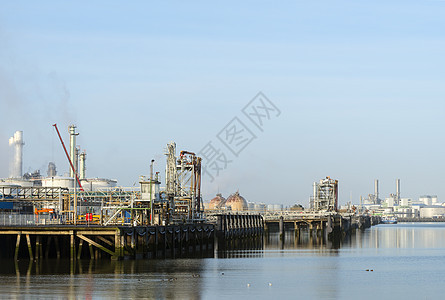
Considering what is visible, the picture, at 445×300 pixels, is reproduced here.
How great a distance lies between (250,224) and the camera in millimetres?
147125

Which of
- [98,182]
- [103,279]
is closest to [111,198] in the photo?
[103,279]

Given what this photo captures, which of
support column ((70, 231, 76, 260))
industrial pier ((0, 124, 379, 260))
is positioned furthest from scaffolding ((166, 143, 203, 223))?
support column ((70, 231, 76, 260))

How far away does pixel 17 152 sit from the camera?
641 feet

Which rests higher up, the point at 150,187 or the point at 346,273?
the point at 150,187

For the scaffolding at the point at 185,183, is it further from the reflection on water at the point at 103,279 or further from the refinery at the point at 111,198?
the reflection on water at the point at 103,279

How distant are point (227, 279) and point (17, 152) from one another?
483ft

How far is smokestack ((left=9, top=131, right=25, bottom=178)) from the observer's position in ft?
641

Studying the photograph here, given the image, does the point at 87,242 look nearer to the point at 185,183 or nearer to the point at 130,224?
the point at 130,224

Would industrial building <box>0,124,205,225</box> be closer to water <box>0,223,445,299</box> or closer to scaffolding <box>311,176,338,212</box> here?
water <box>0,223,445,299</box>

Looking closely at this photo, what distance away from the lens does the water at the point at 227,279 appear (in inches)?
1944

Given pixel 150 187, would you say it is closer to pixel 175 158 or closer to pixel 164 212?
pixel 164 212

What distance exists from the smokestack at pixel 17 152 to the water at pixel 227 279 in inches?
4932

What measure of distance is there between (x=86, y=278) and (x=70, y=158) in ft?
362

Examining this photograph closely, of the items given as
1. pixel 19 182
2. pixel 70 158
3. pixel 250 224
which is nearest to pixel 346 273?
pixel 250 224
